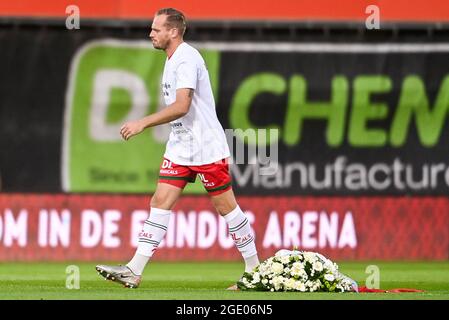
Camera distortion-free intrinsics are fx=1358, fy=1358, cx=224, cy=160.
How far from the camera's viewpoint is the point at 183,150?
419 inches

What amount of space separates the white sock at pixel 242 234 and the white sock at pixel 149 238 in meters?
0.53

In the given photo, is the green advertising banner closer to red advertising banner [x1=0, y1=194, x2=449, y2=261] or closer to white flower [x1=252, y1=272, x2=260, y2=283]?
red advertising banner [x1=0, y1=194, x2=449, y2=261]

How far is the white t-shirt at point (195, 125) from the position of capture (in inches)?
417

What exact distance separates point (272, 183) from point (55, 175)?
2.54 metres

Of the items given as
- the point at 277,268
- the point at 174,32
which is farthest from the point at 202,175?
the point at 174,32

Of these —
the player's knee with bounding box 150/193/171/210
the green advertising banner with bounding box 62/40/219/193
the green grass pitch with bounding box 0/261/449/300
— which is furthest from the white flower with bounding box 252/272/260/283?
the green advertising banner with bounding box 62/40/219/193

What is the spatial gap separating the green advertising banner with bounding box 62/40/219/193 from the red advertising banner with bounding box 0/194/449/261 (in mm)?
242

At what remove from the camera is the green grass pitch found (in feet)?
31.4

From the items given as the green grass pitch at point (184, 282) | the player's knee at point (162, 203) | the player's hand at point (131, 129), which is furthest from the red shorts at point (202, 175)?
the green grass pitch at point (184, 282)

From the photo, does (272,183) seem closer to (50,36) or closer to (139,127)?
(50,36)

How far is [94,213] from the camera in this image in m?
15.8

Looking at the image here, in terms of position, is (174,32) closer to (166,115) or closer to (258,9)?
(166,115)

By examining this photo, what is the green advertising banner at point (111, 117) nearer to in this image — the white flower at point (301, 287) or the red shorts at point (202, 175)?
the red shorts at point (202, 175)

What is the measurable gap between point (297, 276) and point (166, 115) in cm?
156
